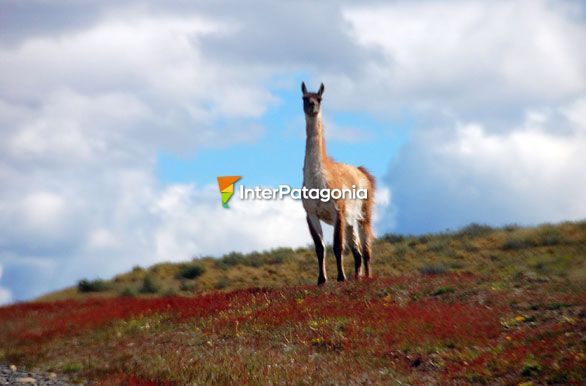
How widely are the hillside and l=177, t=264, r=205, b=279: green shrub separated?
12.3m

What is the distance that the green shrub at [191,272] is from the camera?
119 ft

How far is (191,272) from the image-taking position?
36375 millimetres

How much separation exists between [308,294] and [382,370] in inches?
264

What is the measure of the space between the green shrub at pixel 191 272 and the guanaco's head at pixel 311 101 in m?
16.7

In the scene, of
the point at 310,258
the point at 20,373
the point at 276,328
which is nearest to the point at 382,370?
the point at 276,328

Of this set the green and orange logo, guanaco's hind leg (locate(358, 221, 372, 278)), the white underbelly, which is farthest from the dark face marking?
the green and orange logo

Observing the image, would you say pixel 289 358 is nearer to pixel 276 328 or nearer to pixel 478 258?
pixel 276 328

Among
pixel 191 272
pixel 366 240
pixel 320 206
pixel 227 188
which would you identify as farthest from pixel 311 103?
pixel 191 272

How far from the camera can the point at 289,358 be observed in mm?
13680

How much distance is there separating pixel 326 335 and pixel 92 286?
19884 millimetres

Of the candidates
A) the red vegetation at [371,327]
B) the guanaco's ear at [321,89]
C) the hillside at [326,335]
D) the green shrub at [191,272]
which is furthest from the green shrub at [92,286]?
the guanaco's ear at [321,89]

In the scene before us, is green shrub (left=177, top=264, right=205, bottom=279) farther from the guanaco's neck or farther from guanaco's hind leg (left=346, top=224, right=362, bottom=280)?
the guanaco's neck

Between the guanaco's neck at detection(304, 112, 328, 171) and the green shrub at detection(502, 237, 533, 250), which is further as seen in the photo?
the green shrub at detection(502, 237, 533, 250)

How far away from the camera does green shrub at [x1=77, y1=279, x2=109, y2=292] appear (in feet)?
108
